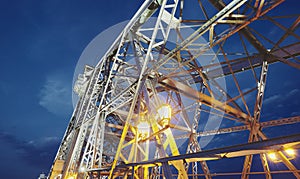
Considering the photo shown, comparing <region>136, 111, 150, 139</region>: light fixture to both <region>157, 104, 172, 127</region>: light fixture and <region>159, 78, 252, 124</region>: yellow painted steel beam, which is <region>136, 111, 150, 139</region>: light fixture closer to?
<region>157, 104, 172, 127</region>: light fixture

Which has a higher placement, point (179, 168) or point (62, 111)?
point (62, 111)

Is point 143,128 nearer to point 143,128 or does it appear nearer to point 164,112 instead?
point 143,128

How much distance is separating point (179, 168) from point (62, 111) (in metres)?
125

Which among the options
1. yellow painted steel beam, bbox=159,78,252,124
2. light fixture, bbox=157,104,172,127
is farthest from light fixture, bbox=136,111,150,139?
yellow painted steel beam, bbox=159,78,252,124

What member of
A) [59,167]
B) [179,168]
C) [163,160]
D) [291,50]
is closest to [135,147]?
[179,168]

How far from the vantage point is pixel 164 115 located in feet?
16.8

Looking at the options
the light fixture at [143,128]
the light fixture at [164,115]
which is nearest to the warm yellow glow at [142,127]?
the light fixture at [143,128]

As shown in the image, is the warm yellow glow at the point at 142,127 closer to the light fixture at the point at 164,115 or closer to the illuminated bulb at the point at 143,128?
the illuminated bulb at the point at 143,128

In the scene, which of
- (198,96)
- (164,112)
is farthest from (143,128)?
(198,96)

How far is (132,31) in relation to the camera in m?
7.34

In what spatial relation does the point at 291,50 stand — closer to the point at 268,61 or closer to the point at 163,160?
the point at 268,61

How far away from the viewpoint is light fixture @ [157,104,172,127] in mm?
5070

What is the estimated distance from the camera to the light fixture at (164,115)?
5070mm

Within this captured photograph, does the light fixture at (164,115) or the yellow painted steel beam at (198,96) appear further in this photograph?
the yellow painted steel beam at (198,96)
